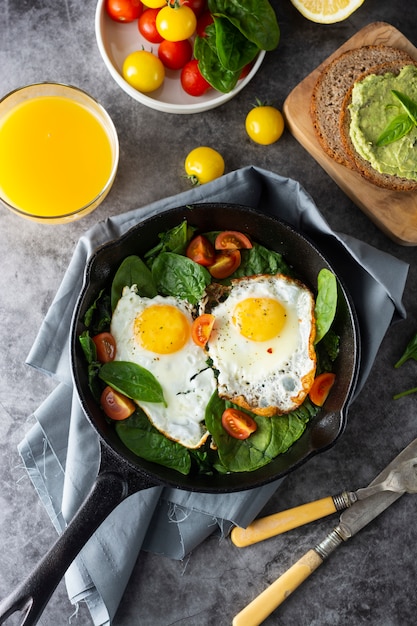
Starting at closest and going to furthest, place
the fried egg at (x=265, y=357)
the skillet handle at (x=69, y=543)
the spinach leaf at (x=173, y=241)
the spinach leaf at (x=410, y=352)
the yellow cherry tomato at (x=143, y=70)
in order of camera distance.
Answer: the skillet handle at (x=69, y=543)
the fried egg at (x=265, y=357)
the spinach leaf at (x=173, y=241)
the yellow cherry tomato at (x=143, y=70)
the spinach leaf at (x=410, y=352)

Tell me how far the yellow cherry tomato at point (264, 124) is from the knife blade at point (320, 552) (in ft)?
5.80

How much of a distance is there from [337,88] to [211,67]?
0.66 meters

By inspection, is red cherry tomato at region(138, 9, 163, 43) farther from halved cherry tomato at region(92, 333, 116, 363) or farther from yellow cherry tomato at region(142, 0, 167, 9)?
halved cherry tomato at region(92, 333, 116, 363)

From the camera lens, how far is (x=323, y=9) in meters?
3.65

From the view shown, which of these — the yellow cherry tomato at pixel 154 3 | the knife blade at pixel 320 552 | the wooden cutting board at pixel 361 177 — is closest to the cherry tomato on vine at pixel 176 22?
the yellow cherry tomato at pixel 154 3

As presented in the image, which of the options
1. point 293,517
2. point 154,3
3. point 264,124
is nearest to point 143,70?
point 154,3

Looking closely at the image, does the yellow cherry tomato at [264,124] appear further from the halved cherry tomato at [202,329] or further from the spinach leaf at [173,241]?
the halved cherry tomato at [202,329]

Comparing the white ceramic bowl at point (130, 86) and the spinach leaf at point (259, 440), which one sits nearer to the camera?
the spinach leaf at point (259, 440)

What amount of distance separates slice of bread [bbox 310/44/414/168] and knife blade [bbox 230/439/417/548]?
1.64m

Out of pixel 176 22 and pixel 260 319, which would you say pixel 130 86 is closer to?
pixel 176 22

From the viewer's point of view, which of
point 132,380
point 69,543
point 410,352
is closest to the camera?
point 69,543

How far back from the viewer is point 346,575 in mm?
3768

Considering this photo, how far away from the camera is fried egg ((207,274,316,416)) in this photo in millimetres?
3410

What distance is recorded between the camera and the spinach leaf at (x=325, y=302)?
3.36 m
